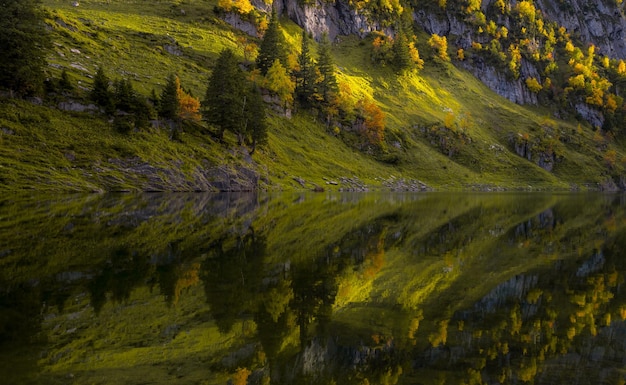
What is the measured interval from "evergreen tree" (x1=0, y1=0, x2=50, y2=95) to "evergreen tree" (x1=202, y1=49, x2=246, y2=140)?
29051mm

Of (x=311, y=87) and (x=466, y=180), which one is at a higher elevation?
(x=311, y=87)

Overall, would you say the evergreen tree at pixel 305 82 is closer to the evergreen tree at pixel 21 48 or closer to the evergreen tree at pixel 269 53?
the evergreen tree at pixel 269 53

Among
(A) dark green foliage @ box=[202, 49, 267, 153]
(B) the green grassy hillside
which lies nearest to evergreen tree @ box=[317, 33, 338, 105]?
(B) the green grassy hillside

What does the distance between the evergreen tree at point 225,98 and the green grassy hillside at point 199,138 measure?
365 cm

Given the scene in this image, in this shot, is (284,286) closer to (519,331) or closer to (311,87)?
(519,331)

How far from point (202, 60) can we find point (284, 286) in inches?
5071

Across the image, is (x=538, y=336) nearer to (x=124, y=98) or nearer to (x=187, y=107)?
(x=124, y=98)

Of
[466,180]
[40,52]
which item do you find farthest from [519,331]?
[466,180]

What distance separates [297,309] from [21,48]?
7711cm

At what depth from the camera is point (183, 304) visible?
14680mm

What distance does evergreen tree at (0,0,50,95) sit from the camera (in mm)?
69438

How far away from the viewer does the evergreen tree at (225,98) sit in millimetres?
91812

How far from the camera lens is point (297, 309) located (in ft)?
47.5

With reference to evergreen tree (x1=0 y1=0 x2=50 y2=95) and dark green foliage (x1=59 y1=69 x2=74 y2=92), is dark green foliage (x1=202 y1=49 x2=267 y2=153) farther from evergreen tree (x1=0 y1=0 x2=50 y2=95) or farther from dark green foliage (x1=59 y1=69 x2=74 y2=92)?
evergreen tree (x1=0 y1=0 x2=50 y2=95)
